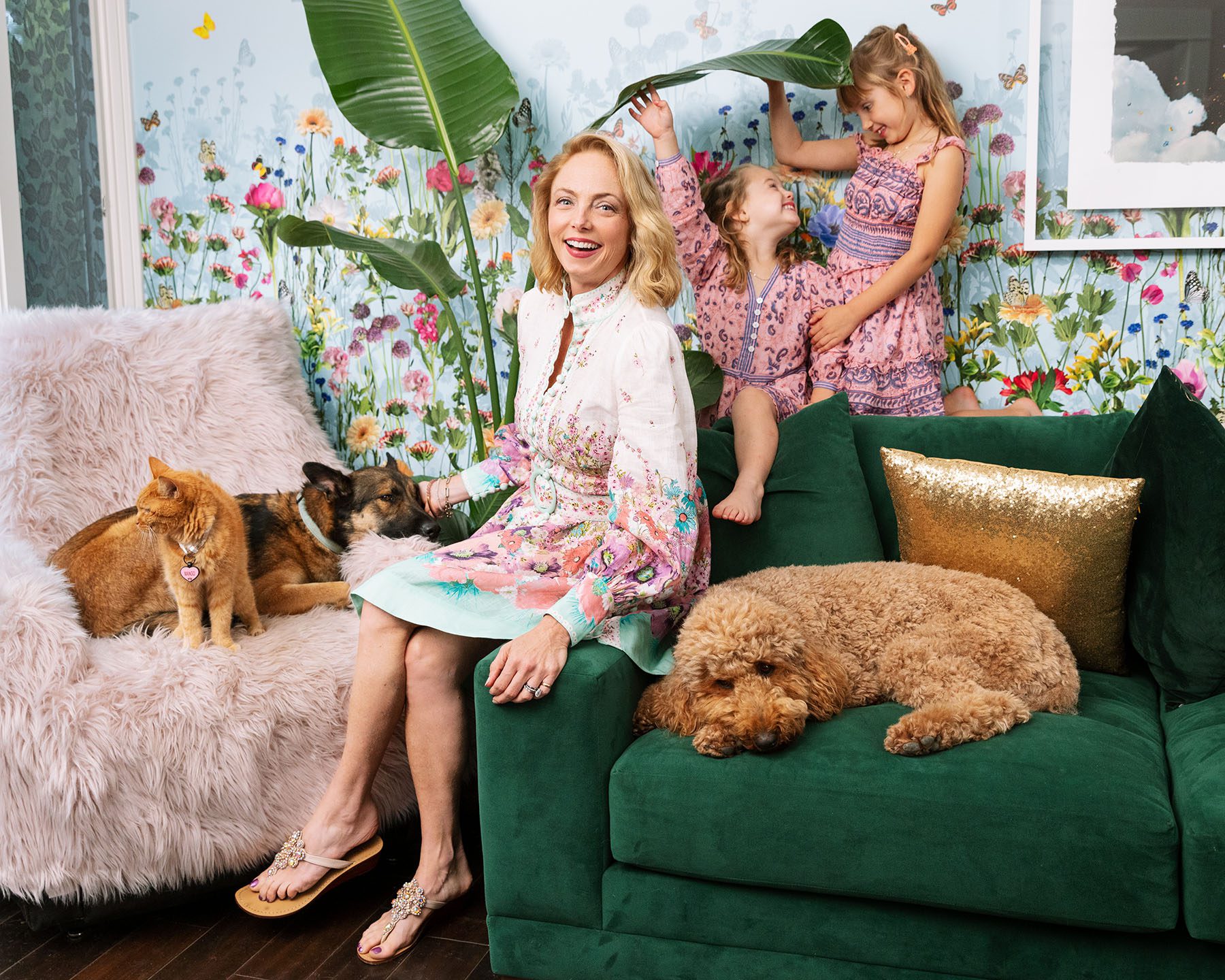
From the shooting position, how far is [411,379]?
9.74 feet

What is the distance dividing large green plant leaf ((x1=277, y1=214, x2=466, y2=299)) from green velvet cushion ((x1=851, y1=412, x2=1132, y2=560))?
1127mm

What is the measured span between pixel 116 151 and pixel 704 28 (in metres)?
1.86

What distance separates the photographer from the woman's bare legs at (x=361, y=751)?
1767 mm

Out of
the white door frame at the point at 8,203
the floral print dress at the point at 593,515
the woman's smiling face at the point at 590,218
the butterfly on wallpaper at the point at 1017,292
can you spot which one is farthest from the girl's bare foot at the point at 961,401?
the white door frame at the point at 8,203

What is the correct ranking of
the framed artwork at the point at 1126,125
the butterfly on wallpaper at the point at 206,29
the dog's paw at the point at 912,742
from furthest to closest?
1. the butterfly on wallpaper at the point at 206,29
2. the framed artwork at the point at 1126,125
3. the dog's paw at the point at 912,742

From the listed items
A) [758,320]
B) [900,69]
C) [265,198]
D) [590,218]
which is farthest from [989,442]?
[265,198]

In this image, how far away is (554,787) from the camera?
5.03 ft

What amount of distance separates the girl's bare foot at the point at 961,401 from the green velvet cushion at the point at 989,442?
33cm

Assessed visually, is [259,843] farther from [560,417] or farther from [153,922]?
[560,417]

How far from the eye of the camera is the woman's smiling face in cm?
181

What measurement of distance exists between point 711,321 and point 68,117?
81.0 inches

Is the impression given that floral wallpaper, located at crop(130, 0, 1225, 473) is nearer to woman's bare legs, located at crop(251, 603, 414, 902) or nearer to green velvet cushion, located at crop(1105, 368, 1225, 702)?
green velvet cushion, located at crop(1105, 368, 1225, 702)

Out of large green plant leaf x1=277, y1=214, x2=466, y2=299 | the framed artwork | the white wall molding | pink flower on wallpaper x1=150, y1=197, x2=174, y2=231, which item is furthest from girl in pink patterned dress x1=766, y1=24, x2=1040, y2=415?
the white wall molding

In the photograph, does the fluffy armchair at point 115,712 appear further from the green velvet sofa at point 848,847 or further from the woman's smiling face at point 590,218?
the woman's smiling face at point 590,218
